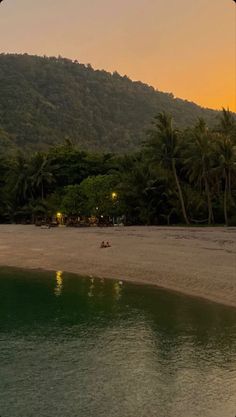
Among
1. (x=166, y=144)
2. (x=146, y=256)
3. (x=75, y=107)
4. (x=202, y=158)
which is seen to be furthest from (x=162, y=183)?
(x=75, y=107)

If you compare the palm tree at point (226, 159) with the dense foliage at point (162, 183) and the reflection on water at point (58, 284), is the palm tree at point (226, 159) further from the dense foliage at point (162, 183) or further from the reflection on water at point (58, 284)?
the reflection on water at point (58, 284)

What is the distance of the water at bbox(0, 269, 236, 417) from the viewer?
12.0m

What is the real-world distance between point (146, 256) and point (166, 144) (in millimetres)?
21112

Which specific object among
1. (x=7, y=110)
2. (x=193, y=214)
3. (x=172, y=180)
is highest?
(x=7, y=110)

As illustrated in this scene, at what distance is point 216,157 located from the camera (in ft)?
158

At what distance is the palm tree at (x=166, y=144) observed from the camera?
50.9m

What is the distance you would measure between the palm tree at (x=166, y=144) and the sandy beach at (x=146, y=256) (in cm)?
996

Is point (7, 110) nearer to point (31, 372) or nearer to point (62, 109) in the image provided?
point (62, 109)

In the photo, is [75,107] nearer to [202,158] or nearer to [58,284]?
[202,158]

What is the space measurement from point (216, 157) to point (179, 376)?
36.4 meters

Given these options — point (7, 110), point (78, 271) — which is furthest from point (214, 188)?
point (7, 110)

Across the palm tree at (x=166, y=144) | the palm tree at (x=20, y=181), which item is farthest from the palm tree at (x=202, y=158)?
the palm tree at (x=20, y=181)

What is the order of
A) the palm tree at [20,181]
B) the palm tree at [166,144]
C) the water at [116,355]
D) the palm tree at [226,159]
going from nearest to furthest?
1. the water at [116,355]
2. the palm tree at [226,159]
3. the palm tree at [166,144]
4. the palm tree at [20,181]

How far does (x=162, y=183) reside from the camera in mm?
51938
